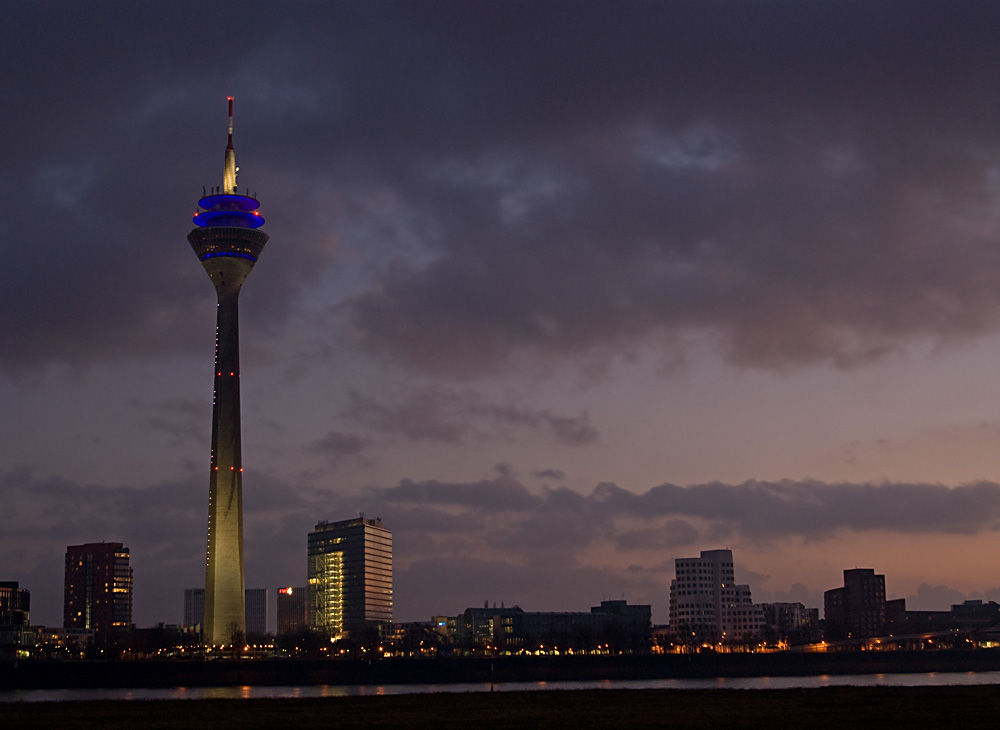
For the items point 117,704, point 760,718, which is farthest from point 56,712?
point 760,718

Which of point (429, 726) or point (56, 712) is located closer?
point (429, 726)

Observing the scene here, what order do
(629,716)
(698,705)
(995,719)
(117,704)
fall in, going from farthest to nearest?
(117,704) → (698,705) → (629,716) → (995,719)

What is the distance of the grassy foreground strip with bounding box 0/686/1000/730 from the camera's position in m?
70.8

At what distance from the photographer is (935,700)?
88.6m

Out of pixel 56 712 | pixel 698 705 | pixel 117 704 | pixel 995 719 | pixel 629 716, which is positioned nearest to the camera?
pixel 995 719

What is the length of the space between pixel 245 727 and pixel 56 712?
2891 centimetres

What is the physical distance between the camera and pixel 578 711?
83.1 m

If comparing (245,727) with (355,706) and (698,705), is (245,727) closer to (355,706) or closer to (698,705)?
(355,706)

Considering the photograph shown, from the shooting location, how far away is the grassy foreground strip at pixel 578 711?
232 feet

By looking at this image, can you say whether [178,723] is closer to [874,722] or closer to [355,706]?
[355,706]

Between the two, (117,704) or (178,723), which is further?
(117,704)

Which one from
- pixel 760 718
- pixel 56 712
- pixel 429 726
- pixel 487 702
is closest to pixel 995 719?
pixel 760 718

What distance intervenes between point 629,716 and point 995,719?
851 inches

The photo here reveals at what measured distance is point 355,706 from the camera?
9819cm
